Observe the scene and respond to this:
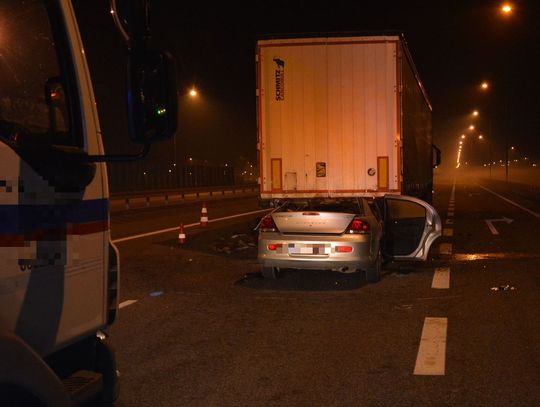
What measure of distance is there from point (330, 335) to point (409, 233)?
552 cm

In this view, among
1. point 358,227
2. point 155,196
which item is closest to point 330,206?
point 358,227

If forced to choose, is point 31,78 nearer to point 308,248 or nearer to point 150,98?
point 150,98

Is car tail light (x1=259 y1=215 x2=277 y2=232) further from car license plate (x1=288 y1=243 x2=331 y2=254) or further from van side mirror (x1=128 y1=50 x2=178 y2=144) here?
van side mirror (x1=128 y1=50 x2=178 y2=144)

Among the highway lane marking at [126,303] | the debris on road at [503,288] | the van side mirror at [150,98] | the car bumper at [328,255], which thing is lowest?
the debris on road at [503,288]

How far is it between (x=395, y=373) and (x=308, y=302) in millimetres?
3052

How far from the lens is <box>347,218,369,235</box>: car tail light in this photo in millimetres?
9203

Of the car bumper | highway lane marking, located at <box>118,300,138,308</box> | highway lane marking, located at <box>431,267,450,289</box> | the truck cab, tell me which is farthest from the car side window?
the truck cab

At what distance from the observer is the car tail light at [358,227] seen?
9.20m

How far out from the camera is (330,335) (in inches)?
264

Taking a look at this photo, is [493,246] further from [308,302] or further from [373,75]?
[308,302]

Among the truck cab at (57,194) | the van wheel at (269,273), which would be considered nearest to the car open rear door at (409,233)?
the van wheel at (269,273)

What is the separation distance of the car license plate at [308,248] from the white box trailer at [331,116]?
2286 mm

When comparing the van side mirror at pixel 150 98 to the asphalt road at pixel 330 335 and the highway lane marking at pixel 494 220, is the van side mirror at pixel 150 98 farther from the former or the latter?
the highway lane marking at pixel 494 220

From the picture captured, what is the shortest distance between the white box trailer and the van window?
872 centimetres
